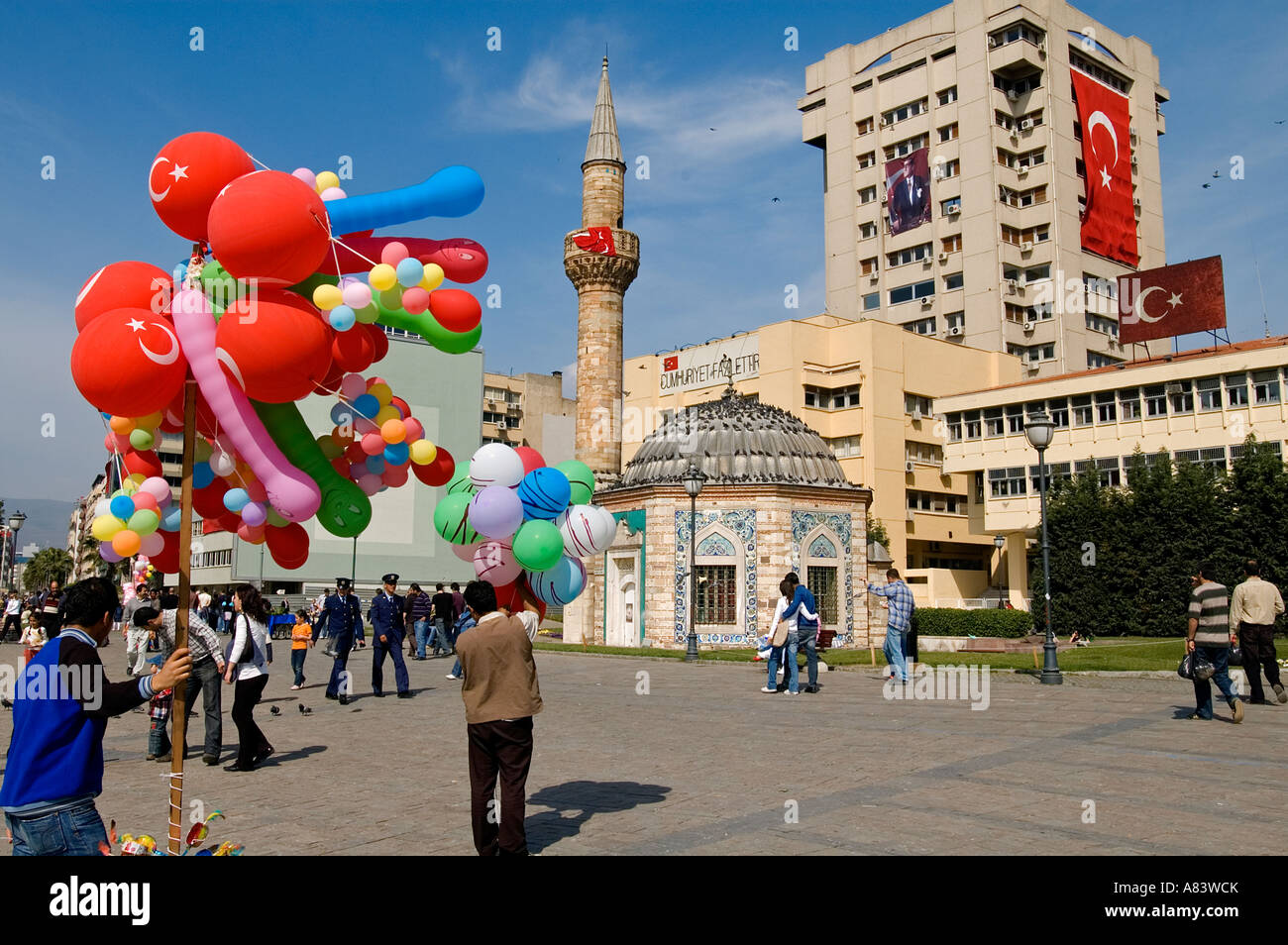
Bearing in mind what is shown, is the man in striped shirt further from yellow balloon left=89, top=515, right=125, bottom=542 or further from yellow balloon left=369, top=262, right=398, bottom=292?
yellow balloon left=89, top=515, right=125, bottom=542

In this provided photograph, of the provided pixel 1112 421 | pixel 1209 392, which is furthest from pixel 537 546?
pixel 1112 421

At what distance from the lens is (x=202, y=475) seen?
7.13 metres

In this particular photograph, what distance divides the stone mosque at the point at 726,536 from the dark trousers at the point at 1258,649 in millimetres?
16053

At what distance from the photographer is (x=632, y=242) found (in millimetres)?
43969

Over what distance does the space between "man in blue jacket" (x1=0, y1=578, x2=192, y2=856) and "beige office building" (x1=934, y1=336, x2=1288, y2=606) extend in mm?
42247

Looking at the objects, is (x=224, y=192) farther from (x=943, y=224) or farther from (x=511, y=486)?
(x=943, y=224)

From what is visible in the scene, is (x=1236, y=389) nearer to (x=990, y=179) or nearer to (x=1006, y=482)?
(x=1006, y=482)

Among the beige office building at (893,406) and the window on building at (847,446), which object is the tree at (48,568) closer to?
the beige office building at (893,406)

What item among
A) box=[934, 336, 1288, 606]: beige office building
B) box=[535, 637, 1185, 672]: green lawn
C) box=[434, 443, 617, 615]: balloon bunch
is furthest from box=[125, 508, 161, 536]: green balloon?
box=[934, 336, 1288, 606]: beige office building

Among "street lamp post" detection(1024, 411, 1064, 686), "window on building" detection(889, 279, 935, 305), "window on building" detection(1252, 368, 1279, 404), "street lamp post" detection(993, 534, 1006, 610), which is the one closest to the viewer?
"street lamp post" detection(1024, 411, 1064, 686)

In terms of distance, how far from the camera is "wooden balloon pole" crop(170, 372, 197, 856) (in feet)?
18.7

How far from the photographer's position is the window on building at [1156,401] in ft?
139

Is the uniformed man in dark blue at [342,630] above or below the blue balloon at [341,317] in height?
below

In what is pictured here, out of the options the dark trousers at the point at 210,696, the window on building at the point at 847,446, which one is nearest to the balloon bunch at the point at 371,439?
the dark trousers at the point at 210,696
